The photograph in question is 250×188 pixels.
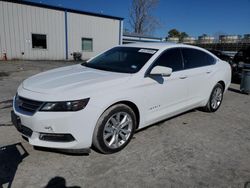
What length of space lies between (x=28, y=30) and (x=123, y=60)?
52.8 feet

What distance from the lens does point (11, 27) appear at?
17.3 metres

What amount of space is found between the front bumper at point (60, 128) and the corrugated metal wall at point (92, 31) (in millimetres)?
18578

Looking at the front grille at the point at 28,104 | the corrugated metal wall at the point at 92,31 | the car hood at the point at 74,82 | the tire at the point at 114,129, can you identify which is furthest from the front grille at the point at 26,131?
the corrugated metal wall at the point at 92,31

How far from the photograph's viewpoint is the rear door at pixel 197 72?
15.7 feet

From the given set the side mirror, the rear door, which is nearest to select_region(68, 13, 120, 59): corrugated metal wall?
the rear door

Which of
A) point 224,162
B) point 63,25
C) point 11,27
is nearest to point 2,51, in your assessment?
point 11,27

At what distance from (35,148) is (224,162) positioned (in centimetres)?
277

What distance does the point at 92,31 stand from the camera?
2231 centimetres

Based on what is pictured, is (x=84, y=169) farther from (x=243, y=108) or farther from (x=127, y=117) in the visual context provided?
(x=243, y=108)

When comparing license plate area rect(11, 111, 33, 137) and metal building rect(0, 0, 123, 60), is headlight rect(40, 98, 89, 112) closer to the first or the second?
license plate area rect(11, 111, 33, 137)

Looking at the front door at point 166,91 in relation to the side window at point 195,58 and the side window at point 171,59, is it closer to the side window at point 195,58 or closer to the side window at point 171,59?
the side window at point 171,59

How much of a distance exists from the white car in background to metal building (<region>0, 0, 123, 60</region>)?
15.1 meters

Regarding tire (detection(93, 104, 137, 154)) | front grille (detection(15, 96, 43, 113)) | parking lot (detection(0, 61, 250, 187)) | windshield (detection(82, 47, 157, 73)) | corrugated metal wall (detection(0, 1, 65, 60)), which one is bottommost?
parking lot (detection(0, 61, 250, 187))

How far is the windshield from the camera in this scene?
158 inches
